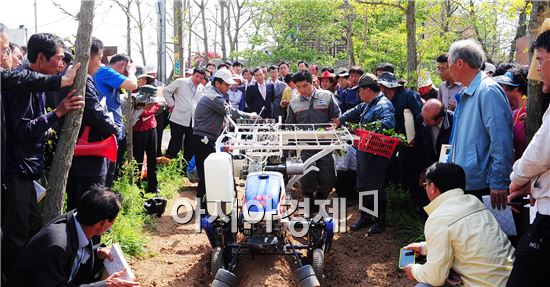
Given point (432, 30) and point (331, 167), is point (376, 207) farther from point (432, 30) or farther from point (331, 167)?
point (432, 30)

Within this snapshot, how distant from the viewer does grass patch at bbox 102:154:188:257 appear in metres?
5.64

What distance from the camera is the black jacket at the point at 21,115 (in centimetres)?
370

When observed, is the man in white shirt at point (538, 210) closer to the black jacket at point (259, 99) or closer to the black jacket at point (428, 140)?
the black jacket at point (428, 140)

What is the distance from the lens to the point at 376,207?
652 centimetres

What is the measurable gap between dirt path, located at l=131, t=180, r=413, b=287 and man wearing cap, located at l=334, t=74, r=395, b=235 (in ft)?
0.68

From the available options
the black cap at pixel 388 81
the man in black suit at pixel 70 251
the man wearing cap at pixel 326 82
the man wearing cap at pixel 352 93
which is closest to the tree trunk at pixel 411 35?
the man wearing cap at pixel 352 93

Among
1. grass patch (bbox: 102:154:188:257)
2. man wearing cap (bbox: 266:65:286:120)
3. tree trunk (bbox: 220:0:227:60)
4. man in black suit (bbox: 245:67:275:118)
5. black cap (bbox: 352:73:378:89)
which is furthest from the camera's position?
tree trunk (bbox: 220:0:227:60)

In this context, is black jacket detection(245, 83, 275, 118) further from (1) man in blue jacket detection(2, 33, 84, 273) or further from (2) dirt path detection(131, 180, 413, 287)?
(1) man in blue jacket detection(2, 33, 84, 273)

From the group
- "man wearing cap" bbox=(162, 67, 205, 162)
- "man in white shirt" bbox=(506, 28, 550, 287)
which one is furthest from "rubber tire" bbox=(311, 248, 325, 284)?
"man wearing cap" bbox=(162, 67, 205, 162)

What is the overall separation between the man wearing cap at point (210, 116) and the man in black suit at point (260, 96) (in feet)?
13.9

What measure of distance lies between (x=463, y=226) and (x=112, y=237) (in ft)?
12.3

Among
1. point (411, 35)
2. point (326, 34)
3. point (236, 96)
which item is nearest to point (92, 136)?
point (411, 35)

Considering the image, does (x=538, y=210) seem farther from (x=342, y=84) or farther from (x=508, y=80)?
(x=342, y=84)

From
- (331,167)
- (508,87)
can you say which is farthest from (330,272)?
(508,87)
